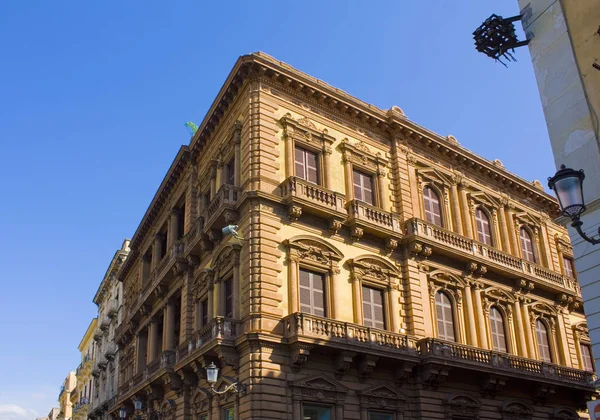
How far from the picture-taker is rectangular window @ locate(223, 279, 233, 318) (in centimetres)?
2141

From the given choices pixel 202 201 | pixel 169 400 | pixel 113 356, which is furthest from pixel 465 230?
pixel 113 356

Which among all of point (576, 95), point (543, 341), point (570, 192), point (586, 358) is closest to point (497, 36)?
point (576, 95)

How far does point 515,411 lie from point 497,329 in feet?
11.2

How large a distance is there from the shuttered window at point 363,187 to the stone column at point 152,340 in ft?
43.3

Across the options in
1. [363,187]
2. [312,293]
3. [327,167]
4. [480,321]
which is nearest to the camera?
[312,293]

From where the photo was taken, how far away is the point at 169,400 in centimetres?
2434

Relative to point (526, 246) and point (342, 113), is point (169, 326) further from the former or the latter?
point (526, 246)

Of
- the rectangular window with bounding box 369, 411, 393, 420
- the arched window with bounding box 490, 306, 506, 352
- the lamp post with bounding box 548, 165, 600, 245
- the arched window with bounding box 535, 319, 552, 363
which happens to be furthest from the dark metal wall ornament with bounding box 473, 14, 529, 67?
the arched window with bounding box 535, 319, 552, 363

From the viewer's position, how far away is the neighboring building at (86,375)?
52.1 m

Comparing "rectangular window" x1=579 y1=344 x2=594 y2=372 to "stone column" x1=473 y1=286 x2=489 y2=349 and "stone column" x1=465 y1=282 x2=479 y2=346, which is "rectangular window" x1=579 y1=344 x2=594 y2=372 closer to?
"stone column" x1=473 y1=286 x2=489 y2=349

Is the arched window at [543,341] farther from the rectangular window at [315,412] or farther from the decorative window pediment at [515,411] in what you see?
the rectangular window at [315,412]

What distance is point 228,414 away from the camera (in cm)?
1967

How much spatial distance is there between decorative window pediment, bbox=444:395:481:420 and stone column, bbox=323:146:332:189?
8.77m

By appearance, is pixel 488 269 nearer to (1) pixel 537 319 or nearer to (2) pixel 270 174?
(1) pixel 537 319
